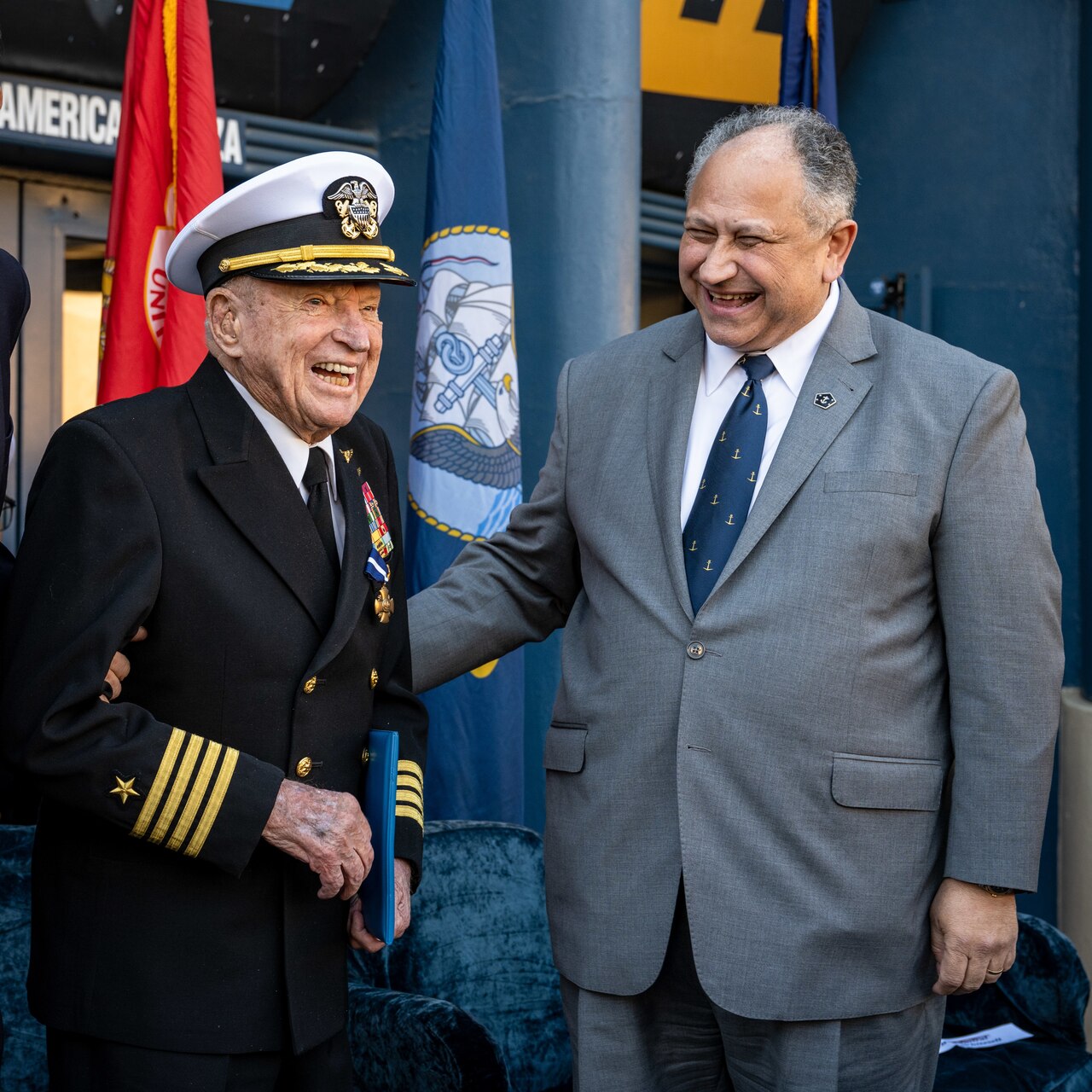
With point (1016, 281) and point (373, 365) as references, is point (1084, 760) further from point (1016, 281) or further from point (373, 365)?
point (373, 365)

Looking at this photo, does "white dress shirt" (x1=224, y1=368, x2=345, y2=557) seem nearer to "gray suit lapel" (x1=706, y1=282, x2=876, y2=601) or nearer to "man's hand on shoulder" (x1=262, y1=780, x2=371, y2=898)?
"man's hand on shoulder" (x1=262, y1=780, x2=371, y2=898)

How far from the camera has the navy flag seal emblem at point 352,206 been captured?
5.80 feet

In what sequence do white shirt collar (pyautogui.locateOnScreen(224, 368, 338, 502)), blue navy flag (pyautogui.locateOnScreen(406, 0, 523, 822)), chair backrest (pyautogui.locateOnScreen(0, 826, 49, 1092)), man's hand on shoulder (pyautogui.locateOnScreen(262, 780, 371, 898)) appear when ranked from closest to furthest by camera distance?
1. man's hand on shoulder (pyautogui.locateOnScreen(262, 780, 371, 898))
2. white shirt collar (pyautogui.locateOnScreen(224, 368, 338, 502))
3. chair backrest (pyautogui.locateOnScreen(0, 826, 49, 1092))
4. blue navy flag (pyautogui.locateOnScreen(406, 0, 523, 822))

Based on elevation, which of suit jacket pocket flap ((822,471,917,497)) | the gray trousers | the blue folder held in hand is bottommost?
the gray trousers

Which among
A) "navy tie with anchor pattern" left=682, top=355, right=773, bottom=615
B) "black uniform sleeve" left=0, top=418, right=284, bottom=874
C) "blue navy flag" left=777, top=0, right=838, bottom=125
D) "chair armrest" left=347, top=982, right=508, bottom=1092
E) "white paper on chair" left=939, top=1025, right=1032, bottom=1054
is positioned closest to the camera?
"black uniform sleeve" left=0, top=418, right=284, bottom=874

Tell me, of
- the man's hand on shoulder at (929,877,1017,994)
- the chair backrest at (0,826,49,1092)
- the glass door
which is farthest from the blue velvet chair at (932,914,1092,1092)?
the glass door

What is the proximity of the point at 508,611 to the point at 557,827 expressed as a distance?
358 mm

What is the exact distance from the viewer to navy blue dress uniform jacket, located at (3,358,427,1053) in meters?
1.54

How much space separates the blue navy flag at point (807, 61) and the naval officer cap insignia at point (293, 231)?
238cm

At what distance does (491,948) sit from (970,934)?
144cm

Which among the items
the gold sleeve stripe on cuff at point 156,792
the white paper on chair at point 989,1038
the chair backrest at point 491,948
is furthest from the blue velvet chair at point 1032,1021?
the gold sleeve stripe on cuff at point 156,792

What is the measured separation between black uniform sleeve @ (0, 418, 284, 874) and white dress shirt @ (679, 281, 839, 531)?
2.43ft

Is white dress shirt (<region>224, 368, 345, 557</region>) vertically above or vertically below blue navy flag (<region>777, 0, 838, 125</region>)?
below

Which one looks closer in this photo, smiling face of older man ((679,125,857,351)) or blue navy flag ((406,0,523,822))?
smiling face of older man ((679,125,857,351))
